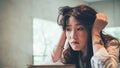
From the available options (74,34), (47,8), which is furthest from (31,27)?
(74,34)

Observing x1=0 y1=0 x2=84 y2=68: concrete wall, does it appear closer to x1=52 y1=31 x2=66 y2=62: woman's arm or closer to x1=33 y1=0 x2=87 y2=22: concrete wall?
x1=33 y1=0 x2=87 y2=22: concrete wall

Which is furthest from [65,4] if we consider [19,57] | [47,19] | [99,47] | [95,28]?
[19,57]

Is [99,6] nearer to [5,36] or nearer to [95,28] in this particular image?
[95,28]

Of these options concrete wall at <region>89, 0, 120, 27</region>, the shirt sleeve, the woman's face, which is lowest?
the shirt sleeve

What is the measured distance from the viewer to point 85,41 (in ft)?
9.89

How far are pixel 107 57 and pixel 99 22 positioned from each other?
18.9 inches

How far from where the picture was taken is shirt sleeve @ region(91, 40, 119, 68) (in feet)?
9.25

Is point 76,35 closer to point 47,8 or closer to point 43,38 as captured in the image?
point 43,38

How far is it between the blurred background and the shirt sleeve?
0.22 m

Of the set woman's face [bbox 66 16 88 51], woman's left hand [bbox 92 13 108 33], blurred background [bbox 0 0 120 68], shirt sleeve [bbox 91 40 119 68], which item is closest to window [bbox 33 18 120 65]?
blurred background [bbox 0 0 120 68]

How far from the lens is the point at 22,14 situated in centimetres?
312

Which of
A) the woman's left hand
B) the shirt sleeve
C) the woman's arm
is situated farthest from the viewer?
the woman's arm

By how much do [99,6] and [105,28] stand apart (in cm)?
32

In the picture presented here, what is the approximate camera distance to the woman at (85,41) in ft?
9.42
